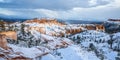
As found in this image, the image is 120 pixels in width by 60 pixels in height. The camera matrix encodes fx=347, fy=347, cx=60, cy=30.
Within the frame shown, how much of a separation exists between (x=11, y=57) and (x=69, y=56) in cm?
1568

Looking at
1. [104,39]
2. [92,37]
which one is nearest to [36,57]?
[104,39]

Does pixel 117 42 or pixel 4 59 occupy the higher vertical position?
pixel 4 59

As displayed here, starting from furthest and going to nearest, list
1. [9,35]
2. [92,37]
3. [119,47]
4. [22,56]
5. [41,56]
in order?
[92,37] < [119,47] < [9,35] < [41,56] < [22,56]

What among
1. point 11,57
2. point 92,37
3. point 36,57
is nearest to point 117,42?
point 92,37

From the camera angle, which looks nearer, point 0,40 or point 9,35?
point 0,40

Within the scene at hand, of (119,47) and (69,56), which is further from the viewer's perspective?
(119,47)

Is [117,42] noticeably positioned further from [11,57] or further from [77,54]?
[11,57]

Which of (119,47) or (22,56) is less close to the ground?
(22,56)

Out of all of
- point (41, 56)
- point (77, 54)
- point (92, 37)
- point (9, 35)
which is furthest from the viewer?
point (92, 37)

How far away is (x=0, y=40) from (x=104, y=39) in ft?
306

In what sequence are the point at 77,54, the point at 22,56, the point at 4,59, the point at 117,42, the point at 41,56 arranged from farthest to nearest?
the point at 117,42 < the point at 77,54 < the point at 41,56 < the point at 22,56 < the point at 4,59

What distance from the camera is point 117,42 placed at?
143 m

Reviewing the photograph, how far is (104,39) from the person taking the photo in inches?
6147

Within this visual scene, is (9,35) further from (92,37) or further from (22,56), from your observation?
(92,37)
